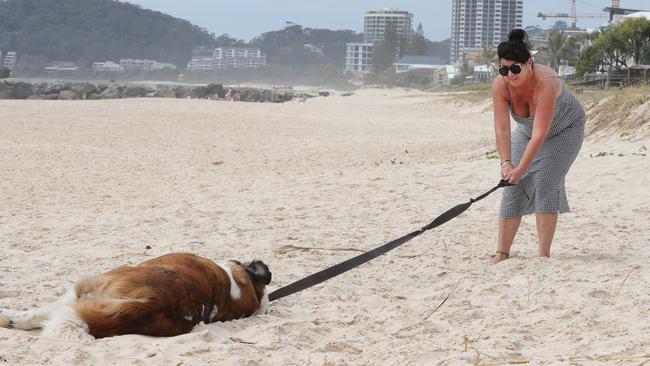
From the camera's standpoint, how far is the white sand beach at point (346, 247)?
4.08m

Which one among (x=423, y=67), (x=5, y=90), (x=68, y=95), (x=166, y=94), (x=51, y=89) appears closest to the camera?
(x=68, y=95)

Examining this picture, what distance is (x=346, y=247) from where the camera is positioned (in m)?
7.50

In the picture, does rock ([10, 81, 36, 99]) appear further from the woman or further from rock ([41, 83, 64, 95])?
the woman

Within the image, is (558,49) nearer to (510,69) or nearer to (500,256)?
(500,256)

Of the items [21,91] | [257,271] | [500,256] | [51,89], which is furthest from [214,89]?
[257,271]

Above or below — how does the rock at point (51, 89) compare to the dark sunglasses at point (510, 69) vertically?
below

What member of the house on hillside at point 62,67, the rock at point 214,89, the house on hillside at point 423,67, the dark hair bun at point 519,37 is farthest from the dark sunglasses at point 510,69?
the house on hillside at point 62,67

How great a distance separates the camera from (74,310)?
411 cm

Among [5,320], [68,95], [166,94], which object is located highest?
[5,320]

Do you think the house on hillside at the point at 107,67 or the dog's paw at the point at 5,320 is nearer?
the dog's paw at the point at 5,320

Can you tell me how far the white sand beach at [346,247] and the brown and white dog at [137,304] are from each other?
0.30 feet

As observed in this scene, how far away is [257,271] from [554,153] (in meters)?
2.45

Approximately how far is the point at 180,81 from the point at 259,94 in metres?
98.0

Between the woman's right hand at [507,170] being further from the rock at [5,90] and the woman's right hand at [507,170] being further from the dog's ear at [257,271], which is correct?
the rock at [5,90]
